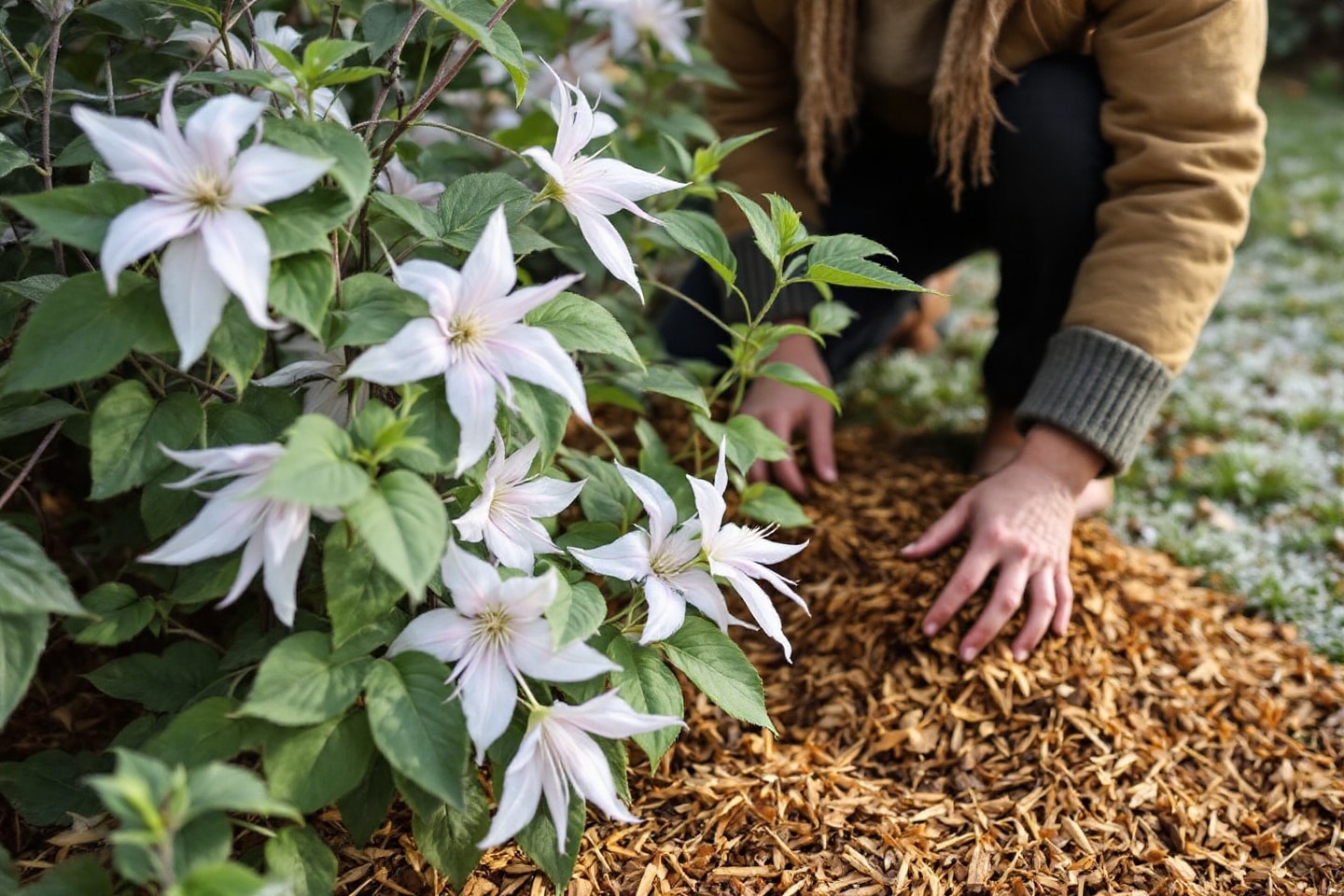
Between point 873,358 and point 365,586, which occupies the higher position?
point 365,586

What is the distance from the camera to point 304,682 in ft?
3.08

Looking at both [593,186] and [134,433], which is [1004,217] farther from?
[134,433]

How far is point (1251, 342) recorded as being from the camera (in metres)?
2.86

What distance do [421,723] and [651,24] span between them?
55.7 inches

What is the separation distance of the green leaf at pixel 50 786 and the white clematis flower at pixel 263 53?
753mm

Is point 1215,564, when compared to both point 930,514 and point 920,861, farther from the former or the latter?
point 920,861

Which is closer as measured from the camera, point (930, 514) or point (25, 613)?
point (25, 613)

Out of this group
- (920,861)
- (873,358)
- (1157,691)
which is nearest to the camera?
(920,861)

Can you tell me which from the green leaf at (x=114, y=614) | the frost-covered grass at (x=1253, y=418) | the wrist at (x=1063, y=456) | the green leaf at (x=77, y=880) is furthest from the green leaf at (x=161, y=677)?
the frost-covered grass at (x=1253, y=418)

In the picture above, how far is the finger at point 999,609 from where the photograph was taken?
5.00ft

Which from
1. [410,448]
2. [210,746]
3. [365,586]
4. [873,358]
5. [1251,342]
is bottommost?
[873,358]

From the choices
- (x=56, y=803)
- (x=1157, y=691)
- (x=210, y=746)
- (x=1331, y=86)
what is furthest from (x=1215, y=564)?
(x=1331, y=86)

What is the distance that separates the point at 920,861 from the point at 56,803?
3.20 feet

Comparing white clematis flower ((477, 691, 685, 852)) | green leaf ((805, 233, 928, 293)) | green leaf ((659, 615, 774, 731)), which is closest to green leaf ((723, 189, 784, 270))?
green leaf ((805, 233, 928, 293))
